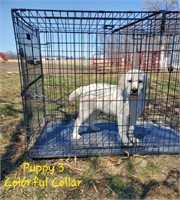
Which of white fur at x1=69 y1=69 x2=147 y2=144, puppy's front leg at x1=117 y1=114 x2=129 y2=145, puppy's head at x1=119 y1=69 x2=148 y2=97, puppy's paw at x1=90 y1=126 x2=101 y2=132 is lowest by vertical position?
puppy's paw at x1=90 y1=126 x2=101 y2=132

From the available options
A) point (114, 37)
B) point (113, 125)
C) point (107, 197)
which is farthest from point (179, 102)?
point (107, 197)

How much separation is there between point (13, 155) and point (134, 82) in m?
1.86

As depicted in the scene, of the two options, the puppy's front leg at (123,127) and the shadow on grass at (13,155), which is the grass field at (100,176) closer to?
the shadow on grass at (13,155)

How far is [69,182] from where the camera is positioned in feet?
7.55

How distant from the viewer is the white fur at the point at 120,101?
286cm

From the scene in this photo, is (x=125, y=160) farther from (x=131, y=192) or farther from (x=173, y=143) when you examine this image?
(x=173, y=143)

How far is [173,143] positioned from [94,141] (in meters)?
1.14

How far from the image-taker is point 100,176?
2398 millimetres

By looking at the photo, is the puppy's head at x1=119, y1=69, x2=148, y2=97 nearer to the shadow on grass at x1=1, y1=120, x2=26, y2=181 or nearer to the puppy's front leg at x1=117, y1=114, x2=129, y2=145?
the puppy's front leg at x1=117, y1=114, x2=129, y2=145

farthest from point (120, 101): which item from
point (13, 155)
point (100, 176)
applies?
point (13, 155)

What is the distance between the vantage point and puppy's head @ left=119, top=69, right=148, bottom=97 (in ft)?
9.08

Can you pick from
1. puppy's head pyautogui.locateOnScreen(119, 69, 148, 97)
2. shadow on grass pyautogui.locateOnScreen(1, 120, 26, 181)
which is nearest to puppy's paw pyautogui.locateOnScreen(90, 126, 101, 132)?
puppy's head pyautogui.locateOnScreen(119, 69, 148, 97)

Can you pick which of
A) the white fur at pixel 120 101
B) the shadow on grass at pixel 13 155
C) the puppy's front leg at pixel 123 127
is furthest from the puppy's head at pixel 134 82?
the shadow on grass at pixel 13 155

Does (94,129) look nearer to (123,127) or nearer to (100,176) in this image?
(123,127)
